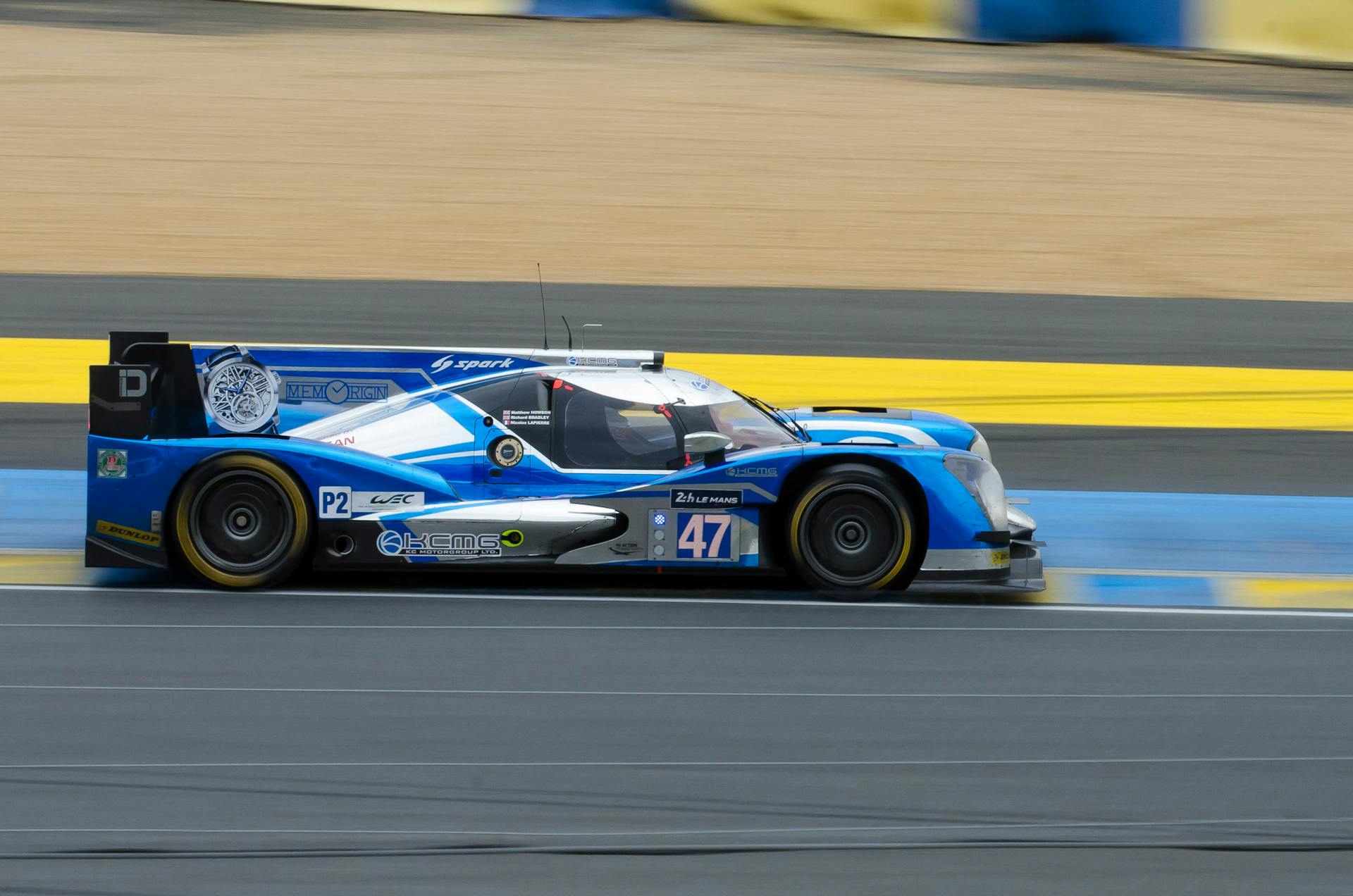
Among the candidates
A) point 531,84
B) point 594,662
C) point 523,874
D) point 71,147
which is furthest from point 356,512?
point 531,84

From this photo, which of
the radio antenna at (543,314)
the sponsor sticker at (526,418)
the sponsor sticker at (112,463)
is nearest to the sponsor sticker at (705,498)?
the sponsor sticker at (526,418)

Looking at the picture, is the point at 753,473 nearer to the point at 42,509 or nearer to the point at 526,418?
the point at 526,418

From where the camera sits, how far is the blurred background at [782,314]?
4.93m

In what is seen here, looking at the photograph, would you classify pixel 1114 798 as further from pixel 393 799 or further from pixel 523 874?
pixel 393 799

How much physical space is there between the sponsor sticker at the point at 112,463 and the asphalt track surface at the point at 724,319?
4018 millimetres

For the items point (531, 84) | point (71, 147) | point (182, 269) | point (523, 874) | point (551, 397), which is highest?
point (531, 84)

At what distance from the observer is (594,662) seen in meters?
6.20

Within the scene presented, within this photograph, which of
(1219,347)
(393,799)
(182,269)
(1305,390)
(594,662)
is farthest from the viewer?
(182,269)

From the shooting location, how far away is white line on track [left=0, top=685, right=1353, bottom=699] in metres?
5.80

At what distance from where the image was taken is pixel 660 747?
536 centimetres

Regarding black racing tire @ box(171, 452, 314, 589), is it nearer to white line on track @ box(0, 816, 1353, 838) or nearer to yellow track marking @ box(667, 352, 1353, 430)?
white line on track @ box(0, 816, 1353, 838)

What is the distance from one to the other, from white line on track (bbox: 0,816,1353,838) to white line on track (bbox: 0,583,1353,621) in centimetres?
226

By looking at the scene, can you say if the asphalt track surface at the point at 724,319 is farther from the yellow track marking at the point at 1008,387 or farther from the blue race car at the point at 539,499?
the blue race car at the point at 539,499

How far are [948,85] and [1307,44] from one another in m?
4.35
